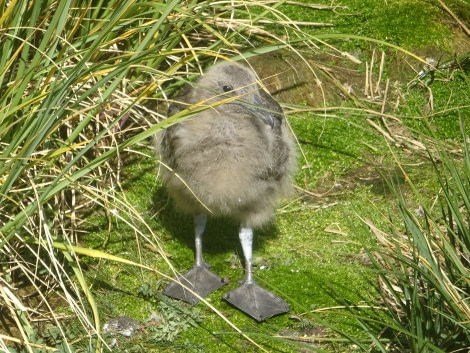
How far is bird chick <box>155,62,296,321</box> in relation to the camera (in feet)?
16.9

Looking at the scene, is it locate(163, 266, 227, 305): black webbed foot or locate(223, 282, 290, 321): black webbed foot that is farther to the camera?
locate(163, 266, 227, 305): black webbed foot

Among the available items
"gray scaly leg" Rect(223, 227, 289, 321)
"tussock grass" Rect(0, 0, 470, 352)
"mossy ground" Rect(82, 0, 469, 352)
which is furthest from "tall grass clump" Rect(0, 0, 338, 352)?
"gray scaly leg" Rect(223, 227, 289, 321)

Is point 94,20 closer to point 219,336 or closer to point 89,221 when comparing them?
point 89,221

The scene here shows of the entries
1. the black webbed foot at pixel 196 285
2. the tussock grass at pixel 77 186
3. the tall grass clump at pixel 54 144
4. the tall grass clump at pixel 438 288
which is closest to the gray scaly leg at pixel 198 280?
the black webbed foot at pixel 196 285

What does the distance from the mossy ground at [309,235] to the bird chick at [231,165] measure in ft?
0.44

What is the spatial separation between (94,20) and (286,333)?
2168 mm

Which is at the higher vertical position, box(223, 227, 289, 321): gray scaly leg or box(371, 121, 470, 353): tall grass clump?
box(371, 121, 470, 353): tall grass clump

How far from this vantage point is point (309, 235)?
591cm

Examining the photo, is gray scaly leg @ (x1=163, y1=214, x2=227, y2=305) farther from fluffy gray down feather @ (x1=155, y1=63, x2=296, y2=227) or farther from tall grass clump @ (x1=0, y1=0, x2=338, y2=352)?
tall grass clump @ (x1=0, y1=0, x2=338, y2=352)

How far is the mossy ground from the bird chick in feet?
0.44

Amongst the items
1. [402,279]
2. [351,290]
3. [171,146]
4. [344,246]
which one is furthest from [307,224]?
[402,279]

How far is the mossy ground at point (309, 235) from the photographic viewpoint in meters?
4.96

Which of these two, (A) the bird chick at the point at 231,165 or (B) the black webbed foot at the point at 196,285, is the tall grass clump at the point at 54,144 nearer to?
(A) the bird chick at the point at 231,165

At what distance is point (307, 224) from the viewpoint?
602cm
